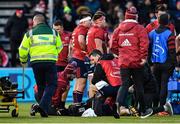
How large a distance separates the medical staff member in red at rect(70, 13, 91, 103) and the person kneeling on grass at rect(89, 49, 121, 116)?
6.88 ft

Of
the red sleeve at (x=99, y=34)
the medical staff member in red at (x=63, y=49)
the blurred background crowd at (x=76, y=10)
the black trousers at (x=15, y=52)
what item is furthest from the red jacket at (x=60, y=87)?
the black trousers at (x=15, y=52)

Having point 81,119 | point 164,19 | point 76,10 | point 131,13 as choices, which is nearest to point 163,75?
point 164,19

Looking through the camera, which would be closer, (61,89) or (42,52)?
(42,52)

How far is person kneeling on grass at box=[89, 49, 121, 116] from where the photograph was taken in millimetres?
21406

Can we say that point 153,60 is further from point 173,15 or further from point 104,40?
point 173,15

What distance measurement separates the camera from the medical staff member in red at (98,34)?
23.0 metres

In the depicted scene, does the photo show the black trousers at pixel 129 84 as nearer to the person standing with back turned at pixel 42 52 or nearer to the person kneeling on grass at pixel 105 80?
the person kneeling on grass at pixel 105 80

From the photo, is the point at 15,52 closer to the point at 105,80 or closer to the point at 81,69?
the point at 81,69

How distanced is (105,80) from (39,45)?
5.12 feet

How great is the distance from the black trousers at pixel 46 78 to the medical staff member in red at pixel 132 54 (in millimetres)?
1483

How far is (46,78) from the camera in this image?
2162 cm

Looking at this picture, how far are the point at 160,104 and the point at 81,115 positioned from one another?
66.9 inches

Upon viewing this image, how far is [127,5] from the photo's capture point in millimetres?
33344

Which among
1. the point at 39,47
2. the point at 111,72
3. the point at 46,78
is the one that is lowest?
the point at 46,78
